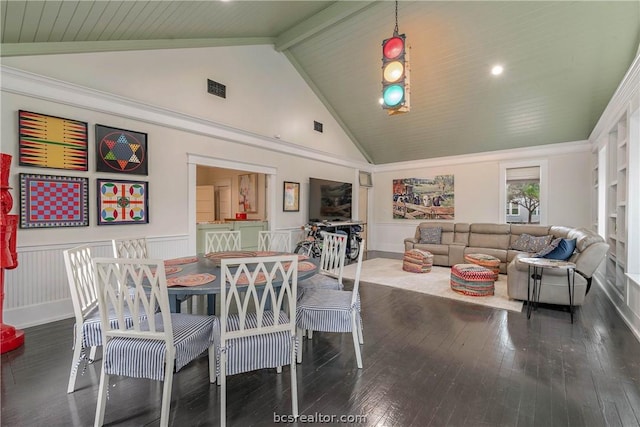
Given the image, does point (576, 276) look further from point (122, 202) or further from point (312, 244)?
point (122, 202)

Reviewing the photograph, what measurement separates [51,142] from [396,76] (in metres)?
3.64

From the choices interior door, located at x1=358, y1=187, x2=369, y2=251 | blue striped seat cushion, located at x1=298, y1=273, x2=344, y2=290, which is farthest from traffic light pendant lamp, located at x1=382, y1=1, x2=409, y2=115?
interior door, located at x1=358, y1=187, x2=369, y2=251

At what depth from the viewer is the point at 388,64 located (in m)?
2.59

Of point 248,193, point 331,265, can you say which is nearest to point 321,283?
point 331,265

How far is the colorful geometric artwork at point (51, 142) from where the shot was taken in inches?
118

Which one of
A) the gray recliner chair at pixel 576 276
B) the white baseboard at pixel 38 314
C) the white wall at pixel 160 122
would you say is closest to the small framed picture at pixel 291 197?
the white wall at pixel 160 122

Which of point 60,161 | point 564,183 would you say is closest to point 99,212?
point 60,161

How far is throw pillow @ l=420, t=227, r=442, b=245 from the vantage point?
6.62 metres

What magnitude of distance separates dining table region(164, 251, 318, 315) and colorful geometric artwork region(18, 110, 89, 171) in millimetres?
1834

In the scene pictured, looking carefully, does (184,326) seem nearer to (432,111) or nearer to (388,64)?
(388,64)

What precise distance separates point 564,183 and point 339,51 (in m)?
5.48

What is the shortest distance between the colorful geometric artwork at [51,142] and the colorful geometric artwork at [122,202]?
337mm

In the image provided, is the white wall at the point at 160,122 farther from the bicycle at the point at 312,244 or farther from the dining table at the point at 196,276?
the dining table at the point at 196,276

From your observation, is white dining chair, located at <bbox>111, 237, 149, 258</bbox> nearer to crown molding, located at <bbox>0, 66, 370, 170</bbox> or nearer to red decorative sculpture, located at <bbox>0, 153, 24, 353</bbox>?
red decorative sculpture, located at <bbox>0, 153, 24, 353</bbox>
